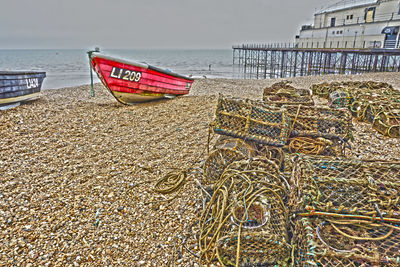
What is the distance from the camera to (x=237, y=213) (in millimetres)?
2904

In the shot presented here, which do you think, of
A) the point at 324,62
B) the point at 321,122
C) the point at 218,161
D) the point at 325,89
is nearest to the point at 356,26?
the point at 324,62

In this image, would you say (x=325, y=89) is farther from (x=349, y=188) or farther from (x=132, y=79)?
(x=349, y=188)

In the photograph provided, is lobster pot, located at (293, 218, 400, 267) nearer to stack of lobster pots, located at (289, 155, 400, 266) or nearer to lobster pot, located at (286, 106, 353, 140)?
stack of lobster pots, located at (289, 155, 400, 266)

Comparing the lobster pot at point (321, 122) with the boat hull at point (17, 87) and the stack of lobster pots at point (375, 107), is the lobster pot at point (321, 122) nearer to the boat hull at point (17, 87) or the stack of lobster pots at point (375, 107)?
the stack of lobster pots at point (375, 107)

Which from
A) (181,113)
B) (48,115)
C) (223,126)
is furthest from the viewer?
(181,113)

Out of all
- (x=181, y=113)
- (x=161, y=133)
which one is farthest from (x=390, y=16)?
(x=161, y=133)

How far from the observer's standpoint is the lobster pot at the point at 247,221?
2432 mm

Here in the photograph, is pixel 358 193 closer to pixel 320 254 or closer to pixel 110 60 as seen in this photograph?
pixel 320 254

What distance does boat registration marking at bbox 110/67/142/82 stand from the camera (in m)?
8.97

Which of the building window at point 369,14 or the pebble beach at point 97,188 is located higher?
the building window at point 369,14

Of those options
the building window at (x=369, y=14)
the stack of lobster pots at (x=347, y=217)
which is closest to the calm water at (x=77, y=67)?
the building window at (x=369, y=14)

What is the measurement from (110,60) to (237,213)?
25.0ft

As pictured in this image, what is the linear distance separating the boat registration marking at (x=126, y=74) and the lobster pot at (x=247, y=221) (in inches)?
277

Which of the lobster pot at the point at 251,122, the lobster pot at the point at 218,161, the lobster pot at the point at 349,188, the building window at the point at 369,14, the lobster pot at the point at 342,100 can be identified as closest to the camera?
the lobster pot at the point at 349,188
